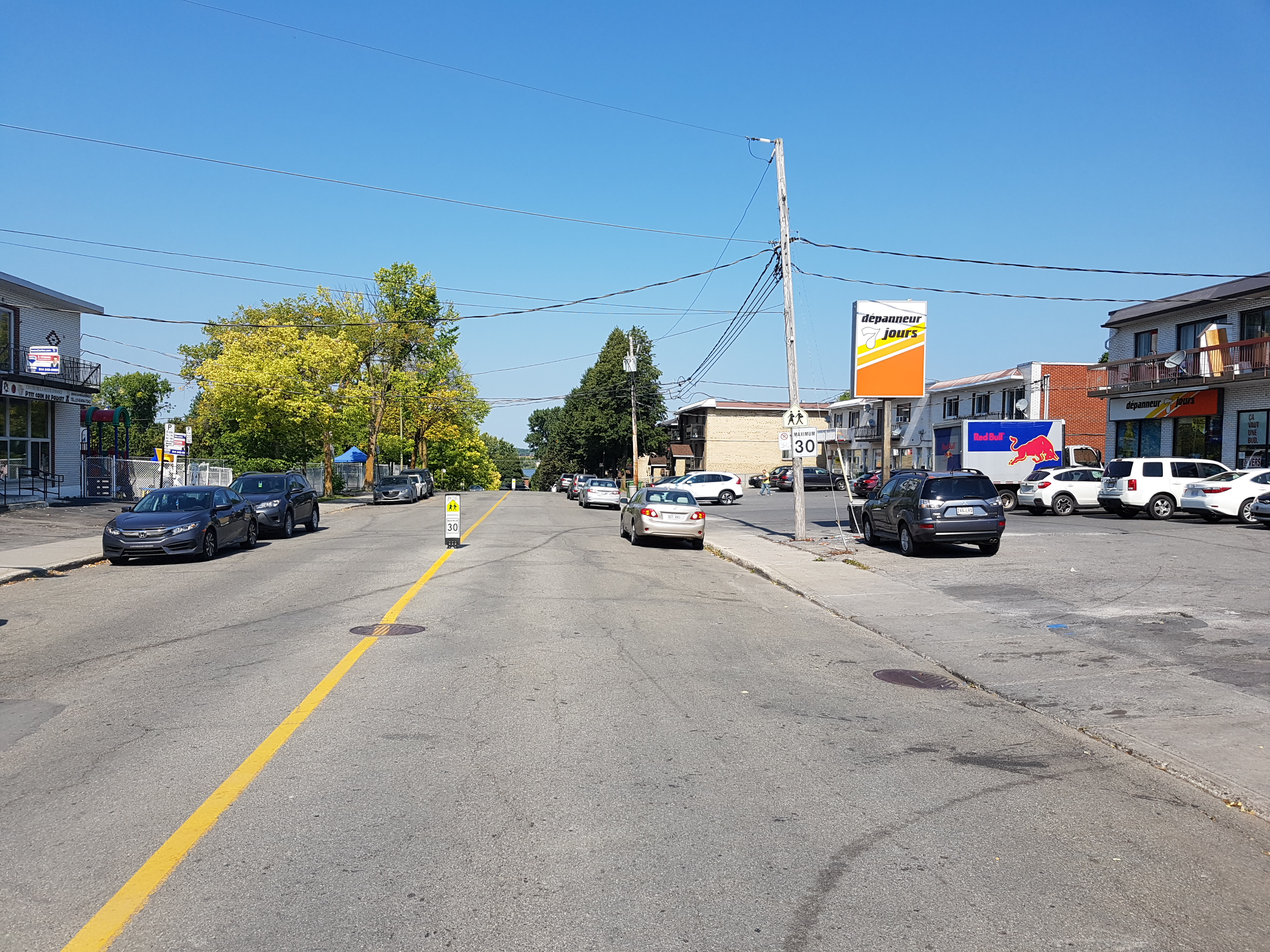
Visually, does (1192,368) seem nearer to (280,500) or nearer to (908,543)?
(908,543)

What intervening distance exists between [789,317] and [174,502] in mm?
14371

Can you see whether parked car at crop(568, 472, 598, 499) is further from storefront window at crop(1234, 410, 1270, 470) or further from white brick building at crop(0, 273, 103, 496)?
storefront window at crop(1234, 410, 1270, 470)

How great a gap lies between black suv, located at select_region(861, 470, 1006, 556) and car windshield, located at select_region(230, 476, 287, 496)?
51.8 feet

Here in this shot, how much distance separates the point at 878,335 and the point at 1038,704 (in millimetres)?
20641

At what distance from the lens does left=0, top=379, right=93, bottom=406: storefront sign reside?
32062 millimetres

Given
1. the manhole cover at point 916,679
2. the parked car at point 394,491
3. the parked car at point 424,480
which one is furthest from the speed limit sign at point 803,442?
the parked car at point 424,480

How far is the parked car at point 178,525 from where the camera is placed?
17297 millimetres

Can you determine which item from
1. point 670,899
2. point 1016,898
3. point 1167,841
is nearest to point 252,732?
point 670,899

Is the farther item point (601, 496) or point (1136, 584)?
point (601, 496)

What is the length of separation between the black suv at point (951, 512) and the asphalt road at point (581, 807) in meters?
9.45

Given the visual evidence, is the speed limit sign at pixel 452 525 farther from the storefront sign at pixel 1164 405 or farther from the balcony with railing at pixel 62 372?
the storefront sign at pixel 1164 405

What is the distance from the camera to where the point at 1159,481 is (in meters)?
27.6

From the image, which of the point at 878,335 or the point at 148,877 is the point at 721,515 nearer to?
the point at 878,335

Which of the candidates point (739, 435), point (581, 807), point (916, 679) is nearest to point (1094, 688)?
point (916, 679)
